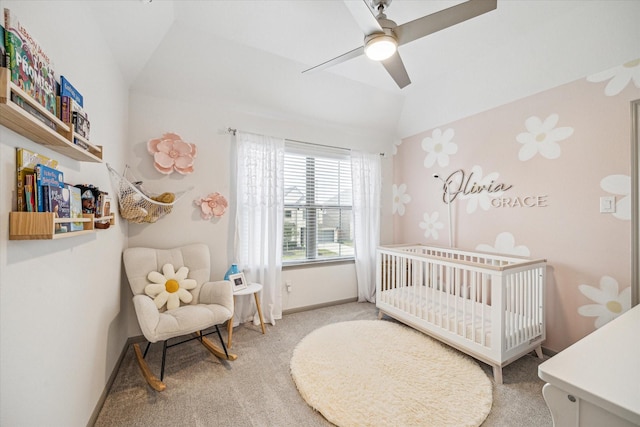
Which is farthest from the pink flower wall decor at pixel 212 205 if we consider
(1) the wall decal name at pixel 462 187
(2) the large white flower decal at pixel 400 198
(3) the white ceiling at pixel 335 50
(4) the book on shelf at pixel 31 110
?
(1) the wall decal name at pixel 462 187

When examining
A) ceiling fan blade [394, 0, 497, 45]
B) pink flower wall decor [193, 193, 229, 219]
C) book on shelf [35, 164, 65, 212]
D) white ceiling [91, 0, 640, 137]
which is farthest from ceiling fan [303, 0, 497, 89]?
pink flower wall decor [193, 193, 229, 219]

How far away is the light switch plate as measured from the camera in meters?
1.91

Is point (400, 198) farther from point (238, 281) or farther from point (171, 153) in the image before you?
point (171, 153)

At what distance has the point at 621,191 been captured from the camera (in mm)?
1885

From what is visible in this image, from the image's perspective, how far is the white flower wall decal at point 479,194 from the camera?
8.68 ft

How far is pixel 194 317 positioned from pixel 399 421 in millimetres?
1476

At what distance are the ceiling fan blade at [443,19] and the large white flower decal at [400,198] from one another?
232 centimetres

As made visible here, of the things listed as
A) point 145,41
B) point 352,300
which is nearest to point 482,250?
point 352,300

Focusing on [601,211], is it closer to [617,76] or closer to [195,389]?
[617,76]

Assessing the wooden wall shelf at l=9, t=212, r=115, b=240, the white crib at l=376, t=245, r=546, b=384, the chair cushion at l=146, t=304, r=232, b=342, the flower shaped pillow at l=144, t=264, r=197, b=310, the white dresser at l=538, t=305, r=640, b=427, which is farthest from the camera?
the flower shaped pillow at l=144, t=264, r=197, b=310

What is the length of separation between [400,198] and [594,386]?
3.11m

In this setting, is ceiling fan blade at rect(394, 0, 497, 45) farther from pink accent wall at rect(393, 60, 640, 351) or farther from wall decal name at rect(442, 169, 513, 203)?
wall decal name at rect(442, 169, 513, 203)

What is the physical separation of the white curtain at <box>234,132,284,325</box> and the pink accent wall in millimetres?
2056

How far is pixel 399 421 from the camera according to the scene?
145 cm
